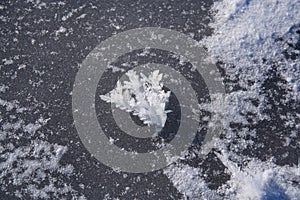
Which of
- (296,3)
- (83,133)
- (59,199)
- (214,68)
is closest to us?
(59,199)

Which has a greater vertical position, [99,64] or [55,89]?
[99,64]

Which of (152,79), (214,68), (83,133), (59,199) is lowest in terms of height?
(59,199)

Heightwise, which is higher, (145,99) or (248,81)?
(248,81)

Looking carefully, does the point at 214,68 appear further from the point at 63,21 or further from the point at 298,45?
the point at 63,21

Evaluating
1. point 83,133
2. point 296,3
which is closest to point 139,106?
point 83,133

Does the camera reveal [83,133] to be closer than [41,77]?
Yes

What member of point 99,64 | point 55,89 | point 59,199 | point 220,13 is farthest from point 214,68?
point 59,199

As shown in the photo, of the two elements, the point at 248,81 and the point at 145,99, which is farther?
the point at 248,81

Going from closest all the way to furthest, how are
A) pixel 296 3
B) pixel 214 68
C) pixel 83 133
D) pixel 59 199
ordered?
pixel 59 199, pixel 83 133, pixel 214 68, pixel 296 3

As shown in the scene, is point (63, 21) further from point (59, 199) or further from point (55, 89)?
point (59, 199)
